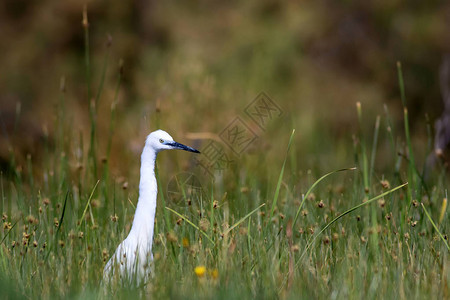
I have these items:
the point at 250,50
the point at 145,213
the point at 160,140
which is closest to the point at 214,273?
the point at 145,213

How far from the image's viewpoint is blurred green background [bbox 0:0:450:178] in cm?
979

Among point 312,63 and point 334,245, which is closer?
point 334,245

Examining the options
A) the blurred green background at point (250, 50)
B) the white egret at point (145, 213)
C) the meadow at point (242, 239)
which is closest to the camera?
the meadow at point (242, 239)

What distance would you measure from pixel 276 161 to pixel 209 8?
469cm

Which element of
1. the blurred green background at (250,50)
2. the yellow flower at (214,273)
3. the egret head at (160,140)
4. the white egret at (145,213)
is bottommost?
the yellow flower at (214,273)

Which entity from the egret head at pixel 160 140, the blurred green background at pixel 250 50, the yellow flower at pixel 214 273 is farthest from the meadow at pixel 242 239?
the blurred green background at pixel 250 50

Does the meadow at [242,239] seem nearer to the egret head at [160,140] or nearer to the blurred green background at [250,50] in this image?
the egret head at [160,140]

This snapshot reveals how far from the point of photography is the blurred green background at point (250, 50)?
9.79 metres

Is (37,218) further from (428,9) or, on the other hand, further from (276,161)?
(428,9)

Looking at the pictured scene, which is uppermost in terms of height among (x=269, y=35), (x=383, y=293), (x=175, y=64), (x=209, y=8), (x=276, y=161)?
(x=209, y=8)

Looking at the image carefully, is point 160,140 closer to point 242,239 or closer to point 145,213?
point 145,213

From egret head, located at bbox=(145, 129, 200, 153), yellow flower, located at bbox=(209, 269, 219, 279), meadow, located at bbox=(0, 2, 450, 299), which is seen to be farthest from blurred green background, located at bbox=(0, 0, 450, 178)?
yellow flower, located at bbox=(209, 269, 219, 279)

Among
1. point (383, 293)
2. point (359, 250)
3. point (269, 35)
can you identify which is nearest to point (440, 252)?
point (359, 250)

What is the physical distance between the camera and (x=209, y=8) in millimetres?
11211
